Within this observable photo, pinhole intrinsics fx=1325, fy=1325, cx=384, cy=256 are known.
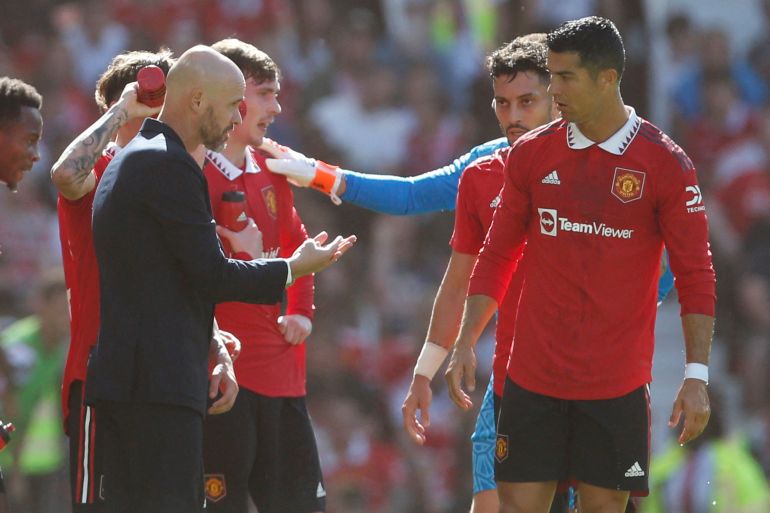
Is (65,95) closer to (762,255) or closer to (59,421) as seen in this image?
(59,421)

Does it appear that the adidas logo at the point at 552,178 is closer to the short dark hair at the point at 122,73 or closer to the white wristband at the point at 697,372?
the white wristband at the point at 697,372

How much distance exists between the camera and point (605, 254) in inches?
188

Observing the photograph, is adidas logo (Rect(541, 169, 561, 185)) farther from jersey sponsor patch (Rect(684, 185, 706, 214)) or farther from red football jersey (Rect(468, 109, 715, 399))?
jersey sponsor patch (Rect(684, 185, 706, 214))

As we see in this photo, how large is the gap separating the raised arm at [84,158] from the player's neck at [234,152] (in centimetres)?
115

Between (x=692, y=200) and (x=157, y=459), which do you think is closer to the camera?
(x=157, y=459)

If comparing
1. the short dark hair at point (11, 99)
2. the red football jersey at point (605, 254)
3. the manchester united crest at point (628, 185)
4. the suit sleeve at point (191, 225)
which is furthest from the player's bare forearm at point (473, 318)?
the short dark hair at point (11, 99)

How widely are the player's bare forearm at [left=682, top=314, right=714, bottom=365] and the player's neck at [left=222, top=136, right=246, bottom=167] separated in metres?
2.24

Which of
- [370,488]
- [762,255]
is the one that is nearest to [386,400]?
[370,488]

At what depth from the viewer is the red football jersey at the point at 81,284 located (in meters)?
4.74

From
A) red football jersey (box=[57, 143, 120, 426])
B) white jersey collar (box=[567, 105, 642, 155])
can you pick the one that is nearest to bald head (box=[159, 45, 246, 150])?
red football jersey (box=[57, 143, 120, 426])

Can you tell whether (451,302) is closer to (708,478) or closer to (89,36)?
(708,478)

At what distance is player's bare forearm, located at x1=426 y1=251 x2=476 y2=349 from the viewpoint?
222 inches

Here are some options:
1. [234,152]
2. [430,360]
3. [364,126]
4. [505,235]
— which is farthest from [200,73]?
[364,126]

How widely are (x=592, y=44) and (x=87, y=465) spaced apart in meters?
2.33
